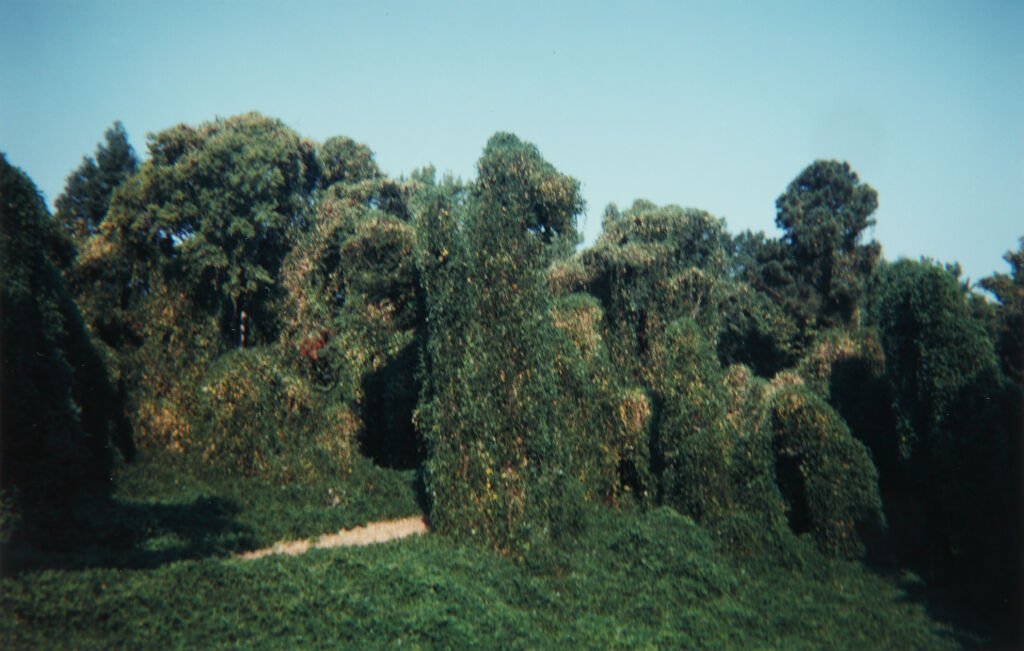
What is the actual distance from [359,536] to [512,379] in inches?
143

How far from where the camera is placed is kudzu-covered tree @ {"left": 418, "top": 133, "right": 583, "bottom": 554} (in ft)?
32.6

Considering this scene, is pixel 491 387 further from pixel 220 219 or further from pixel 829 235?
pixel 829 235

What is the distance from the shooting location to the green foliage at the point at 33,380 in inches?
311

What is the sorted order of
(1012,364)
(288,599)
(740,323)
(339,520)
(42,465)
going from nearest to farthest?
(288,599) < (42,465) < (339,520) < (1012,364) < (740,323)

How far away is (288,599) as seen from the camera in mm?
6730

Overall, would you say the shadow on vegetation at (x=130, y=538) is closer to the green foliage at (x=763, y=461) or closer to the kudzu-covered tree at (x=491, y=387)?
the kudzu-covered tree at (x=491, y=387)

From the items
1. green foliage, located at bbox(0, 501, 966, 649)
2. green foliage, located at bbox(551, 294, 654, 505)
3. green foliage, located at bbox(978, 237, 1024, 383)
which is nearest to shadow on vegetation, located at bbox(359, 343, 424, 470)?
A: green foliage, located at bbox(551, 294, 654, 505)

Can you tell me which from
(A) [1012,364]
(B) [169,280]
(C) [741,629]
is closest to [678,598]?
(C) [741,629]

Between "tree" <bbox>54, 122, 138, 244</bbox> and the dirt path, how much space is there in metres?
26.0

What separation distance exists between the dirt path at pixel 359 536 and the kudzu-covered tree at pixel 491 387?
93cm

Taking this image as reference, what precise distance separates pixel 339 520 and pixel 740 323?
1866 cm

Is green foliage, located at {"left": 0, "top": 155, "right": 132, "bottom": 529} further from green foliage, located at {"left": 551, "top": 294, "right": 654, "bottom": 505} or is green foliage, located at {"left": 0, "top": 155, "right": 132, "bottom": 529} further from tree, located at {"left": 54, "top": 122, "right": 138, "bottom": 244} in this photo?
tree, located at {"left": 54, "top": 122, "right": 138, "bottom": 244}

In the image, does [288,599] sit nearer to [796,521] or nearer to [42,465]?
[42,465]

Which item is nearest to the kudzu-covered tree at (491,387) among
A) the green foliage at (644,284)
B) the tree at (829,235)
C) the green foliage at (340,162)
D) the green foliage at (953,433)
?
the green foliage at (644,284)
